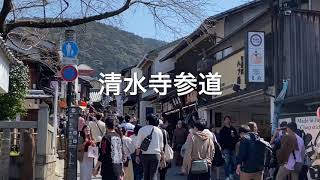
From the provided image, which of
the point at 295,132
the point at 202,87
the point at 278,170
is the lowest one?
the point at 278,170

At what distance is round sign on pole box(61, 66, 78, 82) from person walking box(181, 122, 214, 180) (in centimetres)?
294

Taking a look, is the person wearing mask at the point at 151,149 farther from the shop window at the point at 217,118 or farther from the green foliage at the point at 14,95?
the shop window at the point at 217,118

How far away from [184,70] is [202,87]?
22.8 feet

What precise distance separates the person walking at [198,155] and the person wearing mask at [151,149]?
3.34 feet

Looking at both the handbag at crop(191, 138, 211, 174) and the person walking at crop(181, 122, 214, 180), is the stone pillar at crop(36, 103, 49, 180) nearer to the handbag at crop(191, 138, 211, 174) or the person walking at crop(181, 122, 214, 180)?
the person walking at crop(181, 122, 214, 180)

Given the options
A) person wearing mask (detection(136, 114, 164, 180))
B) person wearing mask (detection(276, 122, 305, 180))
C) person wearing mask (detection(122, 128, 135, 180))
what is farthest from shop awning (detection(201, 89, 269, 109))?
person wearing mask (detection(136, 114, 164, 180))

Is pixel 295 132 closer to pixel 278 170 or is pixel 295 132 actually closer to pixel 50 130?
pixel 278 170

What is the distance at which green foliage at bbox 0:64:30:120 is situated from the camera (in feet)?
64.8

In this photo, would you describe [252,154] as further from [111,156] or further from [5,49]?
[5,49]

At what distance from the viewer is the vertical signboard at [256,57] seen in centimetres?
1680

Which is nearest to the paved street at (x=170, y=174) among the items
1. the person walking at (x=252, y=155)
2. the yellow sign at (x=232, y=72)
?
the yellow sign at (x=232, y=72)

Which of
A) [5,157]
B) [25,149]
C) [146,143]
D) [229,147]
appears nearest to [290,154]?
[146,143]

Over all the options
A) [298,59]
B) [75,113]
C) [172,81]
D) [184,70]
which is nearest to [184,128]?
[298,59]

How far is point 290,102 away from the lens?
1399 cm
